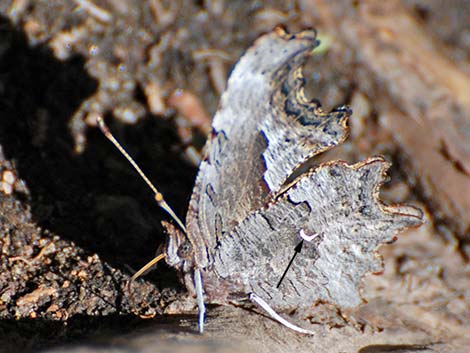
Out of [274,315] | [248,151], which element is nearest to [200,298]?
[274,315]

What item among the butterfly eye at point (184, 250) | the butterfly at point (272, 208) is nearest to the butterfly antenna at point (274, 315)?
the butterfly at point (272, 208)

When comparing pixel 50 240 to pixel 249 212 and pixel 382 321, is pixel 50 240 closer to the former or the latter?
pixel 249 212

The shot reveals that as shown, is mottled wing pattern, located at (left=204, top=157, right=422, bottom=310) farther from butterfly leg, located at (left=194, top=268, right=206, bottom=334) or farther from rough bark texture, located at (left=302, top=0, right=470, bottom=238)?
rough bark texture, located at (left=302, top=0, right=470, bottom=238)

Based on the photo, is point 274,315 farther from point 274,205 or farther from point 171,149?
point 171,149

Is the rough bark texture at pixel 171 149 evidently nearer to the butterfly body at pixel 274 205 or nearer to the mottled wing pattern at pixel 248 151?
the butterfly body at pixel 274 205

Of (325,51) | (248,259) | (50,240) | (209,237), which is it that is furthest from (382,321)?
(325,51)

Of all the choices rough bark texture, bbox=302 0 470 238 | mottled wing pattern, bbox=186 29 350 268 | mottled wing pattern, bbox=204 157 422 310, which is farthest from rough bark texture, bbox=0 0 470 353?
mottled wing pattern, bbox=186 29 350 268
